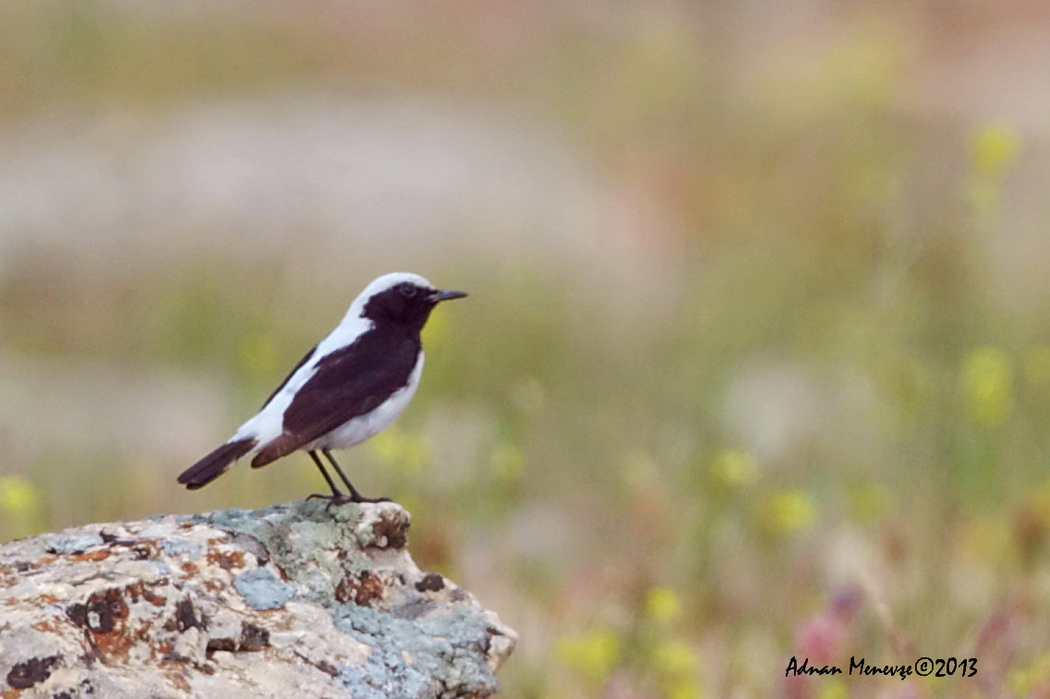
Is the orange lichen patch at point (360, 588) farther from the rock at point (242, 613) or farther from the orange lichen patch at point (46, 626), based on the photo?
the orange lichen patch at point (46, 626)

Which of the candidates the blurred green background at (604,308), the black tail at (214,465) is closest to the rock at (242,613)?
the black tail at (214,465)

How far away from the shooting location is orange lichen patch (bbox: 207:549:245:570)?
3492mm

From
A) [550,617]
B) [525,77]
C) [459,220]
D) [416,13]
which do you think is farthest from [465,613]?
[416,13]

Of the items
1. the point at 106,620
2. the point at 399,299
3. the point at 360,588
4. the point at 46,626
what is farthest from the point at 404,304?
the point at 46,626

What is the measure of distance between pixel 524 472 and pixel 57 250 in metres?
6.40

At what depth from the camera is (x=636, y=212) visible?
1673 cm

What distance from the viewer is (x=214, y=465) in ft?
13.1

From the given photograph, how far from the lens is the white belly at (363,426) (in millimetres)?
4395

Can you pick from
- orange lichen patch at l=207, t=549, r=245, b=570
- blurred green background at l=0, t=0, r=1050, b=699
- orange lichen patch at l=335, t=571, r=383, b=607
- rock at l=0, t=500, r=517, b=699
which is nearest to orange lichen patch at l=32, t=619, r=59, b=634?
rock at l=0, t=500, r=517, b=699

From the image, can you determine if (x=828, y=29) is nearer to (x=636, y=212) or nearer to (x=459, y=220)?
(x=636, y=212)

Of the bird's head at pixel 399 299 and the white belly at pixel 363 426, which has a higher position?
the bird's head at pixel 399 299

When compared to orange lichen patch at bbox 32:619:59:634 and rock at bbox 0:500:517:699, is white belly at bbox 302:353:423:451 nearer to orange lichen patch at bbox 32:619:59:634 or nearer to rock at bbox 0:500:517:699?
rock at bbox 0:500:517:699

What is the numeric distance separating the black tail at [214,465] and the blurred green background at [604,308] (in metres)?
1.17

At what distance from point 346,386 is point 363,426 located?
0.42ft
